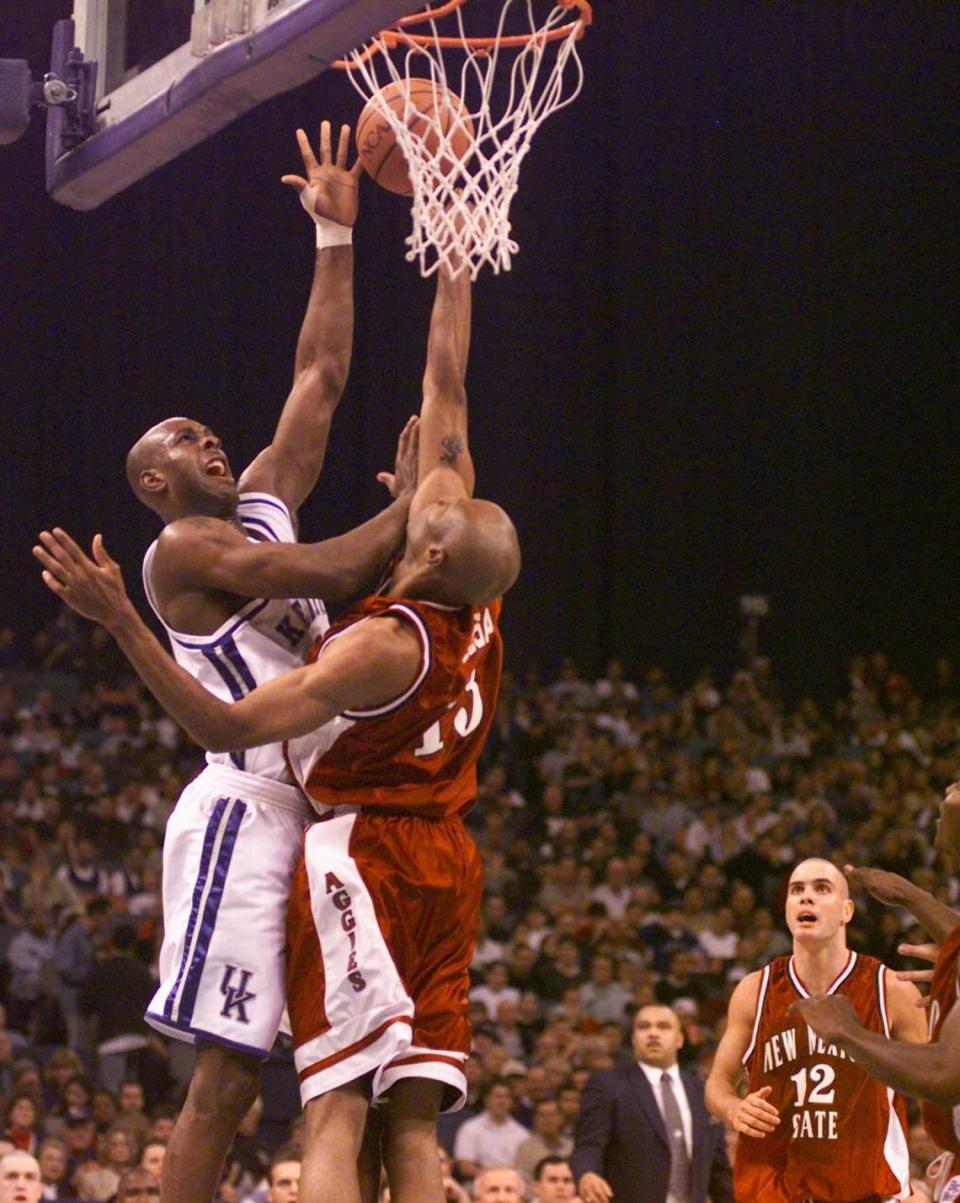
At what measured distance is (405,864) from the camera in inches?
156

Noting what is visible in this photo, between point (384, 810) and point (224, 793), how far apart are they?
37cm

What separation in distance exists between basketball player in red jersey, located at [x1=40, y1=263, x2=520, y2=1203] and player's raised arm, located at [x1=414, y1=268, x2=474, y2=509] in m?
0.05

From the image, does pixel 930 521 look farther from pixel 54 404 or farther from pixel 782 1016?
pixel 782 1016

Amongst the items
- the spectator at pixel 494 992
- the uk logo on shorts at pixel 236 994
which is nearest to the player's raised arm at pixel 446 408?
the uk logo on shorts at pixel 236 994

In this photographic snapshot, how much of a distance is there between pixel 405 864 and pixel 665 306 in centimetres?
1409

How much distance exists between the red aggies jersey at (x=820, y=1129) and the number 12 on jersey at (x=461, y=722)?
192cm

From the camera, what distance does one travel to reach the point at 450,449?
4.30 meters

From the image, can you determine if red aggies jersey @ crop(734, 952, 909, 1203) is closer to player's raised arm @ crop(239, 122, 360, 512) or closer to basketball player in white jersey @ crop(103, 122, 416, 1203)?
basketball player in white jersey @ crop(103, 122, 416, 1203)

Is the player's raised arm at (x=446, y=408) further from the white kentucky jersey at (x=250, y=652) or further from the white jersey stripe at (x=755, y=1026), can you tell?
the white jersey stripe at (x=755, y=1026)

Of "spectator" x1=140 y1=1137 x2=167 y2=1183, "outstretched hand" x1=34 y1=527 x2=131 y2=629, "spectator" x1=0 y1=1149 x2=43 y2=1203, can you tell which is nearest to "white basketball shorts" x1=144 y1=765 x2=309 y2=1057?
"outstretched hand" x1=34 y1=527 x2=131 y2=629

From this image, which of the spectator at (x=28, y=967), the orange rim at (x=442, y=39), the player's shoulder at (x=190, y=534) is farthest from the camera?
the spectator at (x=28, y=967)

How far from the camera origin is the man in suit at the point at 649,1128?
7684mm

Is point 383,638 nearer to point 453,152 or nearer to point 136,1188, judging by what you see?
point 453,152

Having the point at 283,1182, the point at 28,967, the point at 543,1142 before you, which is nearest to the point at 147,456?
the point at 283,1182
